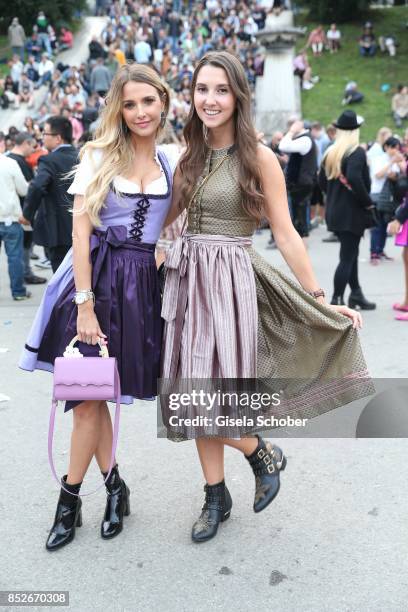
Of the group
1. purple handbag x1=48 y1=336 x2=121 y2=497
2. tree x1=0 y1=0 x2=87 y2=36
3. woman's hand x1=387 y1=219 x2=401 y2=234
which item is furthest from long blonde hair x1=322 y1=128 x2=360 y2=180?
tree x1=0 y1=0 x2=87 y2=36

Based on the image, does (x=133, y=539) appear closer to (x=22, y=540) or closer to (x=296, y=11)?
(x=22, y=540)

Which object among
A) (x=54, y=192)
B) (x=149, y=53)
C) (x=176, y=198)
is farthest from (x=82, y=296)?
(x=149, y=53)

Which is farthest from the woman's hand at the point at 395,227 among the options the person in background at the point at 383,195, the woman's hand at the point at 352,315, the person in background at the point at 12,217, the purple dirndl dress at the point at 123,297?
the purple dirndl dress at the point at 123,297

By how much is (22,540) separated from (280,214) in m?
1.71

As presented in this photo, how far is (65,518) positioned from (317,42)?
2720 cm

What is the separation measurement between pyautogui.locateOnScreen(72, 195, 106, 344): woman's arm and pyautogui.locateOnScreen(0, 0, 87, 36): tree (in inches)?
1184

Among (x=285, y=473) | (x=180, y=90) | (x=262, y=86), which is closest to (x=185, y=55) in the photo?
(x=180, y=90)

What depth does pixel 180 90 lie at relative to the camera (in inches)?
826

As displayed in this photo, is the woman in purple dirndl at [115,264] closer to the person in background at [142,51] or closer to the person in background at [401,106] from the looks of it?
the person in background at [401,106]

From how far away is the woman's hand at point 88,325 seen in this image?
2875mm

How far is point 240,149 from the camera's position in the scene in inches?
115

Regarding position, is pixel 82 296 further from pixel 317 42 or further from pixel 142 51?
pixel 317 42

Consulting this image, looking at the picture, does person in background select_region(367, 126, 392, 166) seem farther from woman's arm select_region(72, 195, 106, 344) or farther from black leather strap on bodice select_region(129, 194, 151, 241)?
woman's arm select_region(72, 195, 106, 344)

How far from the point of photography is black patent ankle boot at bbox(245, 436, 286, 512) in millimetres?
3170
